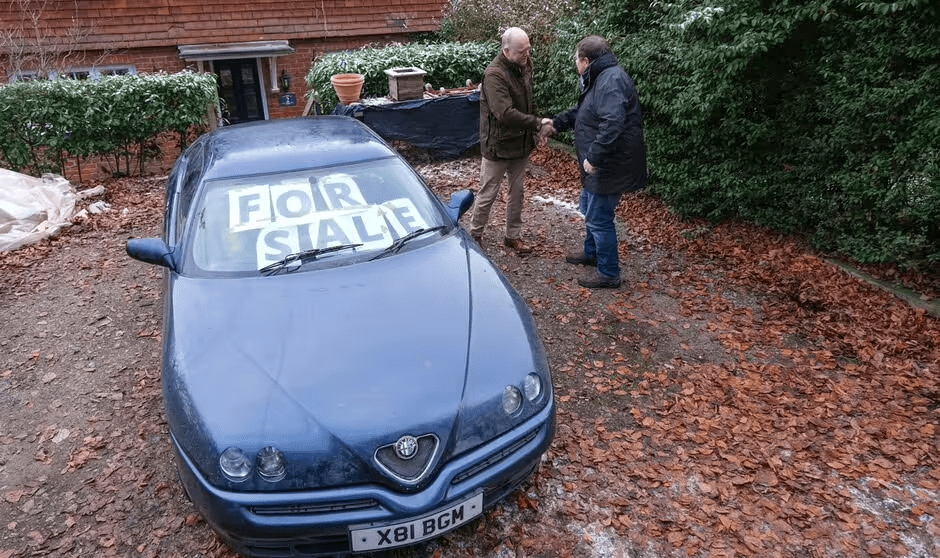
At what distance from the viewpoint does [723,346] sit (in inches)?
181

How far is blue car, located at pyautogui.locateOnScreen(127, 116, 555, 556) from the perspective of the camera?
2.46 meters

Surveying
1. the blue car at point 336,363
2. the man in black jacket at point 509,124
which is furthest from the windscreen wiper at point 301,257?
the man in black jacket at point 509,124

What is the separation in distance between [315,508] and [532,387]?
1.09 metres

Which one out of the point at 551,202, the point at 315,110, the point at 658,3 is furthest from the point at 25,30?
the point at 658,3

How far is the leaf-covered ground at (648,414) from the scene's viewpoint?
3.05 m

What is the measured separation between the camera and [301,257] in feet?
11.2

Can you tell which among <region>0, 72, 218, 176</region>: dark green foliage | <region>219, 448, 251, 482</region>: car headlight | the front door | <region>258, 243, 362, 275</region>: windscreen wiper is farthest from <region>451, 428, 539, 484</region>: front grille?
the front door

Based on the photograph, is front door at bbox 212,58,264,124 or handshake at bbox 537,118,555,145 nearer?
handshake at bbox 537,118,555,145

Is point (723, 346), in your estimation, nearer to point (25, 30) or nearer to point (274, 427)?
point (274, 427)

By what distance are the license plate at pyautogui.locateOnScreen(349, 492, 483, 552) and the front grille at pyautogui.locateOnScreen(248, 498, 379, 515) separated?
0.09 meters

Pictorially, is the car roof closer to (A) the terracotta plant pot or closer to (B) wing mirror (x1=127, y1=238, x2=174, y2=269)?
(B) wing mirror (x1=127, y1=238, x2=174, y2=269)

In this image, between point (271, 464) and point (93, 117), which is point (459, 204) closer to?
point (271, 464)

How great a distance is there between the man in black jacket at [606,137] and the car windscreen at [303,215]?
164cm

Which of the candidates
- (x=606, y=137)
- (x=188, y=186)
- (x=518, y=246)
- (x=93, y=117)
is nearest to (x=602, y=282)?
(x=518, y=246)
